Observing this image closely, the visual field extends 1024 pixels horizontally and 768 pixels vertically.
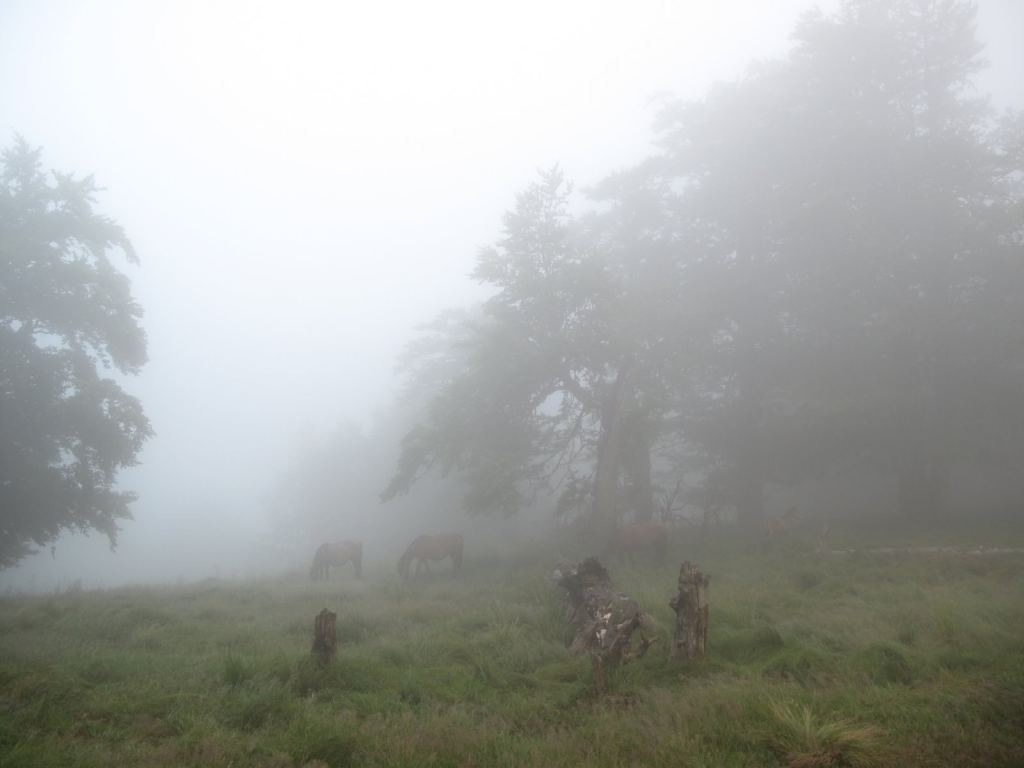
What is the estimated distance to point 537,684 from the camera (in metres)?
7.09

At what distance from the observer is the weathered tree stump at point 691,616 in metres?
7.21

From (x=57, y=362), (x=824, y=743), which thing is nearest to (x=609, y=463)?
(x=824, y=743)

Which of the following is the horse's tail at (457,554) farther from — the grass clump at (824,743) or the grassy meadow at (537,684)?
the grass clump at (824,743)

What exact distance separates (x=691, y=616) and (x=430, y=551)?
12254mm

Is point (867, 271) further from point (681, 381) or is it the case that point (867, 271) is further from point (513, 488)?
point (513, 488)

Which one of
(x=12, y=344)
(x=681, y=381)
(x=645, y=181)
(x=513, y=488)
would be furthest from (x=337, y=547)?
(x=645, y=181)

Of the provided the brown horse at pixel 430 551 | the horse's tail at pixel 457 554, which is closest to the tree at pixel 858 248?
the horse's tail at pixel 457 554

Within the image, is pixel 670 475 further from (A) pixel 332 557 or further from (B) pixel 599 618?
(B) pixel 599 618

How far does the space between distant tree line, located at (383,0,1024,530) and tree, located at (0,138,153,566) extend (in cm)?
836

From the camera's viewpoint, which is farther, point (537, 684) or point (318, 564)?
point (318, 564)

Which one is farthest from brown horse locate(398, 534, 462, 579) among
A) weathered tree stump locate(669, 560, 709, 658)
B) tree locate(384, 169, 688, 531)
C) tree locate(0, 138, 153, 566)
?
weathered tree stump locate(669, 560, 709, 658)

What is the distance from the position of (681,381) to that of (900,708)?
14.4m

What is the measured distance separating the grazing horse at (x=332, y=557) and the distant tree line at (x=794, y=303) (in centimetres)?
447

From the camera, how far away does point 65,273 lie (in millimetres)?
17156
